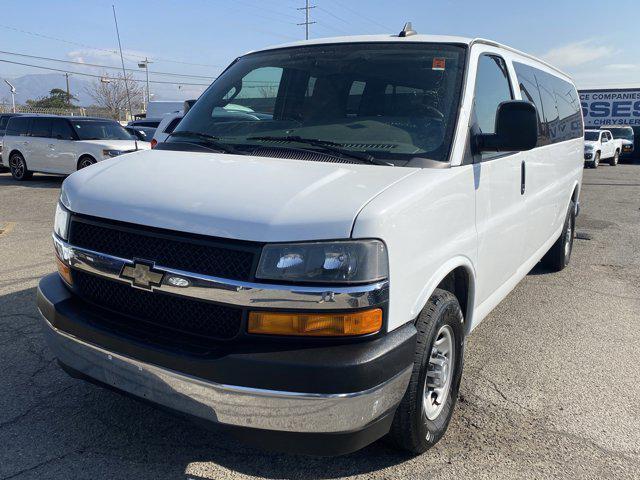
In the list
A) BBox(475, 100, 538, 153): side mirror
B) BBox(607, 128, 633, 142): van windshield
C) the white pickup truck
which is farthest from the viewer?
BBox(607, 128, 633, 142): van windshield

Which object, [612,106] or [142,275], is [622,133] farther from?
[142,275]

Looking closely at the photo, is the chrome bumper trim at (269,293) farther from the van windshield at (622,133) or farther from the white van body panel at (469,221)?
the van windshield at (622,133)

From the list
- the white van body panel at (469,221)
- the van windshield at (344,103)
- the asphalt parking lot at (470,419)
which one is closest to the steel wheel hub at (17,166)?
the asphalt parking lot at (470,419)

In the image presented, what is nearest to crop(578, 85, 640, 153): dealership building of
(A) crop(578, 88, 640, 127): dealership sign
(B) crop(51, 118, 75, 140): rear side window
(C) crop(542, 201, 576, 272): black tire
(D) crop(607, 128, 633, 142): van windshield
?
(A) crop(578, 88, 640, 127): dealership sign

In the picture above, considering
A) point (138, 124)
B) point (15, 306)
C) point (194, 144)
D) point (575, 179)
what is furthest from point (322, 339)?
point (138, 124)

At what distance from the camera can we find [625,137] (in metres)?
28.5

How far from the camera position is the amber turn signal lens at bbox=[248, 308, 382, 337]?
2.28 m

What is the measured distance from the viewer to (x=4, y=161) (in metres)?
16.2

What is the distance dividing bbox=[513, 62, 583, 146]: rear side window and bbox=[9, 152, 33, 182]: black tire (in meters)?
14.2

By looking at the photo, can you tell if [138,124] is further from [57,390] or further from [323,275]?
[323,275]

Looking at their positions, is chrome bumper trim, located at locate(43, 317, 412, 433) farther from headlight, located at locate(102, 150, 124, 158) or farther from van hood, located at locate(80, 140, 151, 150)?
van hood, located at locate(80, 140, 151, 150)

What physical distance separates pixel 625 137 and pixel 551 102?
2676cm

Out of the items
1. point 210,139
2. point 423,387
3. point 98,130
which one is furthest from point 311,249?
point 98,130

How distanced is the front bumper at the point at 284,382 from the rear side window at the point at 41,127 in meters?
14.4
